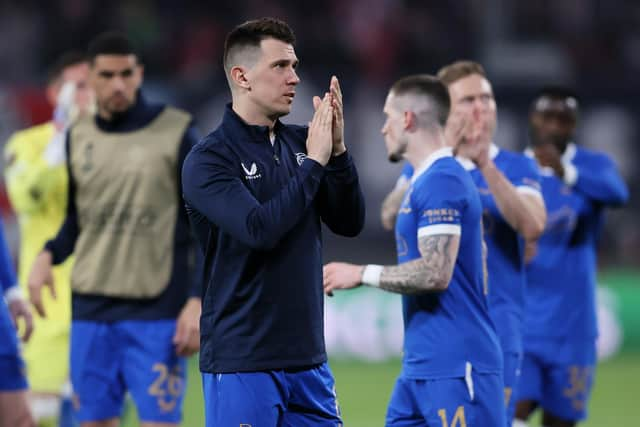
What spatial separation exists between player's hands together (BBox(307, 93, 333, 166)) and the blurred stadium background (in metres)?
7.61

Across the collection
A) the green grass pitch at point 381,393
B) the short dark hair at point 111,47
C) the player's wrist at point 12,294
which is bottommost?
the green grass pitch at point 381,393

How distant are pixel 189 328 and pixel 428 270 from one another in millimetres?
1707

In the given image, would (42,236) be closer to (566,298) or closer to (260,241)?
(566,298)

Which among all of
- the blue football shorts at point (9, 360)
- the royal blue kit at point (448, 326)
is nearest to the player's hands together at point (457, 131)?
the royal blue kit at point (448, 326)

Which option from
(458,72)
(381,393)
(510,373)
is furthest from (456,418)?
(381,393)

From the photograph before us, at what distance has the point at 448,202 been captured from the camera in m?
5.27

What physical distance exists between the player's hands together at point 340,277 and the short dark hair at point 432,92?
Answer: 2.63ft

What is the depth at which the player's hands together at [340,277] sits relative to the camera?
5.20 m

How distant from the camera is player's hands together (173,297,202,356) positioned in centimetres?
644

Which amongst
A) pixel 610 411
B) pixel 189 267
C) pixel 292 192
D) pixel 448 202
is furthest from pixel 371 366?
pixel 292 192

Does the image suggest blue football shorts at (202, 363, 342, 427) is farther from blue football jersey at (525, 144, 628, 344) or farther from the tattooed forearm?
blue football jersey at (525, 144, 628, 344)

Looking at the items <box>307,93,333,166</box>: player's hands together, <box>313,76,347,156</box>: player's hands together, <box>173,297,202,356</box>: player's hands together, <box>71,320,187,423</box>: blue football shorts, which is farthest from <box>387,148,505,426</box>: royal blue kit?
<box>71,320,187,423</box>: blue football shorts

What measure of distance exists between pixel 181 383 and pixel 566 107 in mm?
A: 2905

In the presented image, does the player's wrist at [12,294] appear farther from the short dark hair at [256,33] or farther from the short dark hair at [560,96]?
the short dark hair at [560,96]
